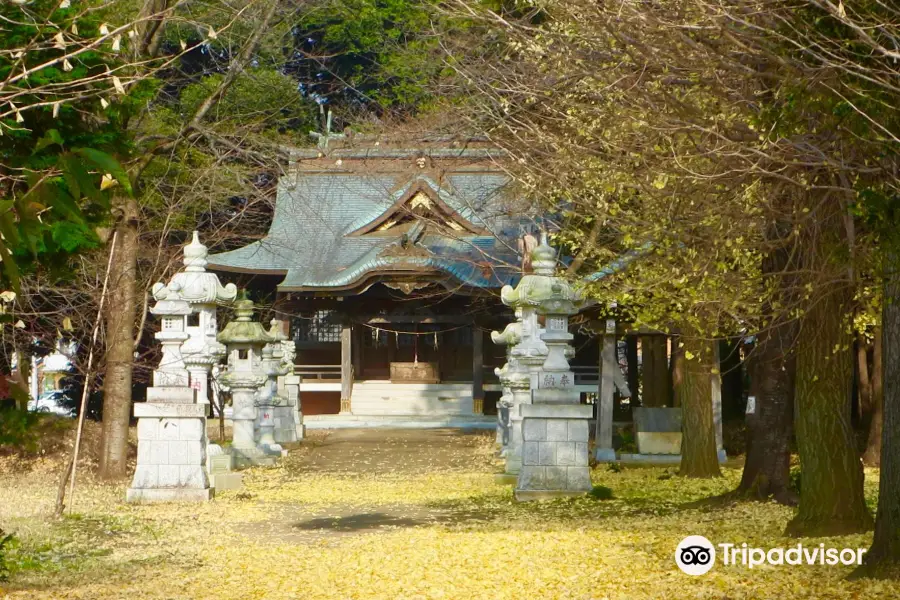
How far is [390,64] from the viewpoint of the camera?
36.2 metres

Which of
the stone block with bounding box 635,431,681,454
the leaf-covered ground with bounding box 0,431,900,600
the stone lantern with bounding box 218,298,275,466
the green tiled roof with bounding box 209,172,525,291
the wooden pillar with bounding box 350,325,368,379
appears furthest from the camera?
the wooden pillar with bounding box 350,325,368,379

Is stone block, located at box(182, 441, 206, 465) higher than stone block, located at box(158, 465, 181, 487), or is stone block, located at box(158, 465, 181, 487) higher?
stone block, located at box(182, 441, 206, 465)

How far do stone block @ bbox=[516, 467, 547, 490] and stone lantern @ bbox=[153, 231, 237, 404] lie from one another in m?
4.64

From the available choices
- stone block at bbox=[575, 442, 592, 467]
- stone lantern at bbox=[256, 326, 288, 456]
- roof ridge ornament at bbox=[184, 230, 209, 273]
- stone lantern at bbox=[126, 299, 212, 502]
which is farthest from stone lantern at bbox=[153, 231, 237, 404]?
stone lantern at bbox=[256, 326, 288, 456]

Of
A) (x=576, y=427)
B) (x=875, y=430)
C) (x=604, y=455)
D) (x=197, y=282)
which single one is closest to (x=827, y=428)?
(x=576, y=427)

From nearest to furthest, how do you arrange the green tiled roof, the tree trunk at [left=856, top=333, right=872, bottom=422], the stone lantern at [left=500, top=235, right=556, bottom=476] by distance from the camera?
the stone lantern at [left=500, top=235, right=556, bottom=476] → the tree trunk at [left=856, top=333, right=872, bottom=422] → the green tiled roof

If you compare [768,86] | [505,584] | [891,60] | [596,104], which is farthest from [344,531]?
[891,60]

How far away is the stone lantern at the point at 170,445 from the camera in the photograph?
615 inches

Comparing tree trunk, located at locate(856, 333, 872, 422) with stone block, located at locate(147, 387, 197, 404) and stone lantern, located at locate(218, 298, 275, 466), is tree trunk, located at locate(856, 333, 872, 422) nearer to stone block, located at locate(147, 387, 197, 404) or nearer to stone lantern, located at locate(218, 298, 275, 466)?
stone lantern, located at locate(218, 298, 275, 466)

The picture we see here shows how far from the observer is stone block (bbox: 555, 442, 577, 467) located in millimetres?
15406

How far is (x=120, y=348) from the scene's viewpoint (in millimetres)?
17781

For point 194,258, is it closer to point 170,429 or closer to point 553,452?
point 170,429

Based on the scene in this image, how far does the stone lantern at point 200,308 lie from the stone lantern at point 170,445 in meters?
0.79

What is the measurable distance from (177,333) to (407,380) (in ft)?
67.8
